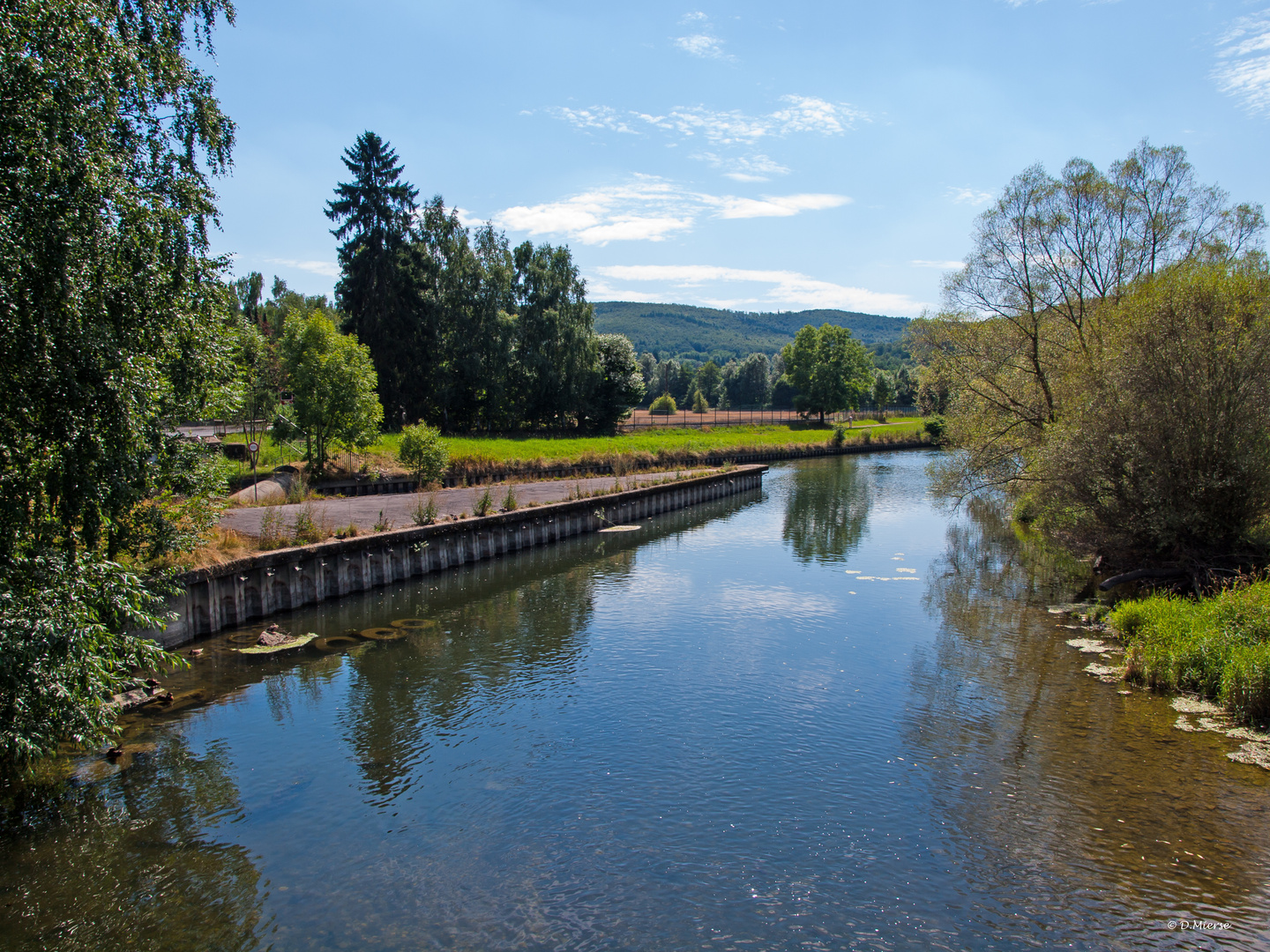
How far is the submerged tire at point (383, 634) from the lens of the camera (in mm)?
18500

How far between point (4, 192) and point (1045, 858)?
14924 millimetres

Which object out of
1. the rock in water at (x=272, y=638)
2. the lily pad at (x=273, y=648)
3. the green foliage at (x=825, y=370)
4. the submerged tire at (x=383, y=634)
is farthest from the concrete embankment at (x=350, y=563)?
the green foliage at (x=825, y=370)

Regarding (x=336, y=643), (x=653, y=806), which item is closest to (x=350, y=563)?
(x=336, y=643)

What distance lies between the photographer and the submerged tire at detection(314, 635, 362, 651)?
1769 cm

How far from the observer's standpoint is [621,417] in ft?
234

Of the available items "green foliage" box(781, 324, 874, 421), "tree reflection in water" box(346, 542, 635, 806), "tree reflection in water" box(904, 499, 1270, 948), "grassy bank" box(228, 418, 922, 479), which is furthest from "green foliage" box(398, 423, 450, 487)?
"green foliage" box(781, 324, 874, 421)

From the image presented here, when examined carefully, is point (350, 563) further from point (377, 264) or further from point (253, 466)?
point (377, 264)

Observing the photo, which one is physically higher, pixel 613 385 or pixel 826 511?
pixel 613 385

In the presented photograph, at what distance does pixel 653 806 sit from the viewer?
10.6m

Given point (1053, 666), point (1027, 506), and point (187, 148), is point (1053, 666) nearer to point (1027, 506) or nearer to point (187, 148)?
point (1027, 506)

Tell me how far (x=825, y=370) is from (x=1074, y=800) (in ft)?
295

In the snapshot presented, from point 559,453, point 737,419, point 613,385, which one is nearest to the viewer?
point 559,453

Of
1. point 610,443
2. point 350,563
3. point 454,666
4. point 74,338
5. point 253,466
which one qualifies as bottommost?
point 454,666

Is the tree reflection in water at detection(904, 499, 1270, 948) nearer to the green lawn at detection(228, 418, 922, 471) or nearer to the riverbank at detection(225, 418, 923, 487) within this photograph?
the riverbank at detection(225, 418, 923, 487)
